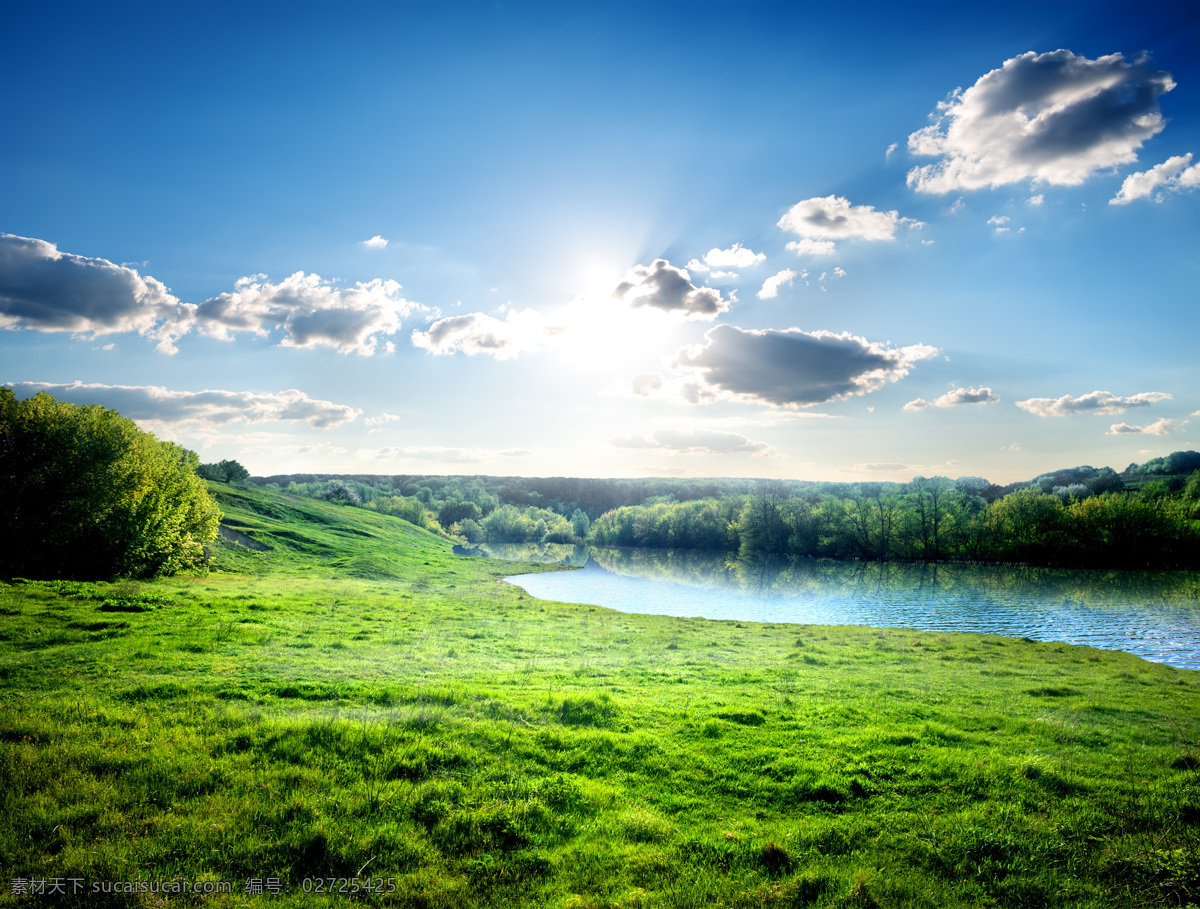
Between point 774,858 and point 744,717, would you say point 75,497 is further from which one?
point 774,858

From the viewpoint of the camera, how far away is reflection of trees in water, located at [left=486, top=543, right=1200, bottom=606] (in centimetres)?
5544

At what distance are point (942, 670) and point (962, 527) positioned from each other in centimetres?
9656

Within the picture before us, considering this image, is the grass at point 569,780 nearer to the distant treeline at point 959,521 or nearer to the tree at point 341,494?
the distant treeline at point 959,521

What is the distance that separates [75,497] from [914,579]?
8547 centimetres

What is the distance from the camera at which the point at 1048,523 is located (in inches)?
3654

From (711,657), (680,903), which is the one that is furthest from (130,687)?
(711,657)

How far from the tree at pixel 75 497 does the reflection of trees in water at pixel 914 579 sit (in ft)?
183

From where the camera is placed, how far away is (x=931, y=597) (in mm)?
54969

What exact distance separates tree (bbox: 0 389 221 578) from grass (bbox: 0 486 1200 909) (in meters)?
18.5

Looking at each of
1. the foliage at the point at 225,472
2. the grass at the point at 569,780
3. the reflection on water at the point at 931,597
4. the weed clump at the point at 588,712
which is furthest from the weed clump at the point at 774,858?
the foliage at the point at 225,472

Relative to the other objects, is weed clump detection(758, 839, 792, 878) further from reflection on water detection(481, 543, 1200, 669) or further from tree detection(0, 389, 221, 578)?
tree detection(0, 389, 221, 578)

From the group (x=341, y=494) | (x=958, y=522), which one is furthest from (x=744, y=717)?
(x=341, y=494)

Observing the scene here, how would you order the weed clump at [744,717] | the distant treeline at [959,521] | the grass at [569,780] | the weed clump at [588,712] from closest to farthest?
the grass at [569,780], the weed clump at [588,712], the weed clump at [744,717], the distant treeline at [959,521]

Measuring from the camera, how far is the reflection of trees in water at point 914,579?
55.4 meters
